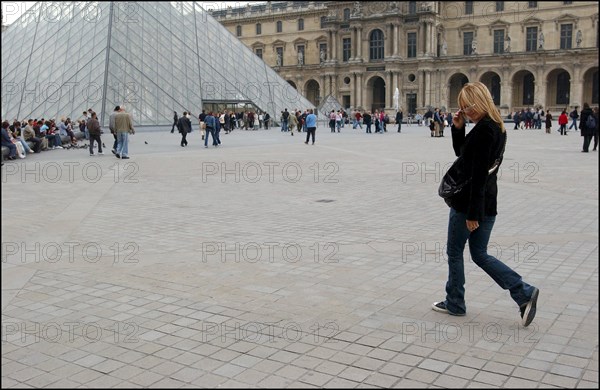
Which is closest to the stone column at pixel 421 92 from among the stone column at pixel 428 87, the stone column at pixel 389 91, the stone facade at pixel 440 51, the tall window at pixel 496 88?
the stone facade at pixel 440 51

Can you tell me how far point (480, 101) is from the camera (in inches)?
159

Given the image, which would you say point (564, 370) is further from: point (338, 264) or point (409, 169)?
point (409, 169)

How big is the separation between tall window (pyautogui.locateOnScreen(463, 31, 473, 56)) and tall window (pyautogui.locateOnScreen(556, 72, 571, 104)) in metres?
9.39

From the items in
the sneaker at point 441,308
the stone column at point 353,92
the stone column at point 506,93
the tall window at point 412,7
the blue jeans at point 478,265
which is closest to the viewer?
the blue jeans at point 478,265

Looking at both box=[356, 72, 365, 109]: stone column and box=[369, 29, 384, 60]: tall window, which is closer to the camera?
box=[369, 29, 384, 60]: tall window

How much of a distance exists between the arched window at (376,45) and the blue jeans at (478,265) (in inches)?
2574

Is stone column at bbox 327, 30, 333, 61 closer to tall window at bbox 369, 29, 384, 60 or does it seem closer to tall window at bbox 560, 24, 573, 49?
tall window at bbox 369, 29, 384, 60

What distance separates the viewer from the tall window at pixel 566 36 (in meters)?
59.3

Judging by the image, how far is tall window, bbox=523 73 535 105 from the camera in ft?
204

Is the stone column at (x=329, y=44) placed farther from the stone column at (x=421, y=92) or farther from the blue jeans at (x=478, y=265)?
the blue jeans at (x=478, y=265)

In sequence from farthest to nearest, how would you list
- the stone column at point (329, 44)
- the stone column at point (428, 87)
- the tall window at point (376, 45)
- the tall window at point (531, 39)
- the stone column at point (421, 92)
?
the stone column at point (329, 44) < the tall window at point (376, 45) < the stone column at point (421, 92) < the stone column at point (428, 87) < the tall window at point (531, 39)

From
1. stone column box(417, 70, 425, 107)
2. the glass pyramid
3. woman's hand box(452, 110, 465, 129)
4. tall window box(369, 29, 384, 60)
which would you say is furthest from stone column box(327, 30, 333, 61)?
woman's hand box(452, 110, 465, 129)

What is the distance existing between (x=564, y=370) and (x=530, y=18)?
6449 centimetres

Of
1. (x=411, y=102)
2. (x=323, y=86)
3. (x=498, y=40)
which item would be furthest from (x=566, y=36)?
(x=323, y=86)
